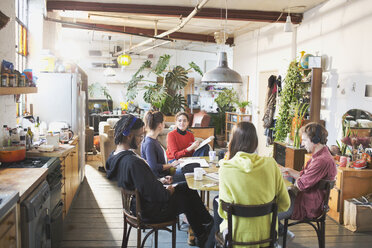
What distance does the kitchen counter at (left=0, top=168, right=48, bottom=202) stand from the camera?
7.97 feet

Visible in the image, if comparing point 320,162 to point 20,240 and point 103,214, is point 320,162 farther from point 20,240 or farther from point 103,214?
point 103,214

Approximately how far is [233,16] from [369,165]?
13.2 feet

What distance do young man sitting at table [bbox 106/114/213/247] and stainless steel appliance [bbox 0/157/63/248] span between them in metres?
0.70

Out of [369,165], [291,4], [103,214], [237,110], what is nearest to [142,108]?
[237,110]

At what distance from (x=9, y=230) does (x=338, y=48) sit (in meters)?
5.37

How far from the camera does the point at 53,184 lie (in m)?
A: 3.22

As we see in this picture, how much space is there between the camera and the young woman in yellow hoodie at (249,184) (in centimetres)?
220

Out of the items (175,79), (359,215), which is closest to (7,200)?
(359,215)

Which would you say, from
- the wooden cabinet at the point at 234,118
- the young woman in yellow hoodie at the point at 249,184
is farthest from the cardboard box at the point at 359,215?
the wooden cabinet at the point at 234,118

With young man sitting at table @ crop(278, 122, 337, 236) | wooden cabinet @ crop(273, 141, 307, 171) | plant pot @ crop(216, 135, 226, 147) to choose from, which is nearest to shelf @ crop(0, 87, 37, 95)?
young man sitting at table @ crop(278, 122, 337, 236)

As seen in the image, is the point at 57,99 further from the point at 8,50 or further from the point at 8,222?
the point at 8,222

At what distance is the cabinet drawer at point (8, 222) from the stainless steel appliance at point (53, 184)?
2.74 ft

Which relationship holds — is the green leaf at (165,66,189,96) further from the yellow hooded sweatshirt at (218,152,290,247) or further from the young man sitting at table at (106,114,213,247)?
the yellow hooded sweatshirt at (218,152,290,247)

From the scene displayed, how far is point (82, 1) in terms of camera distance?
6.50 meters
